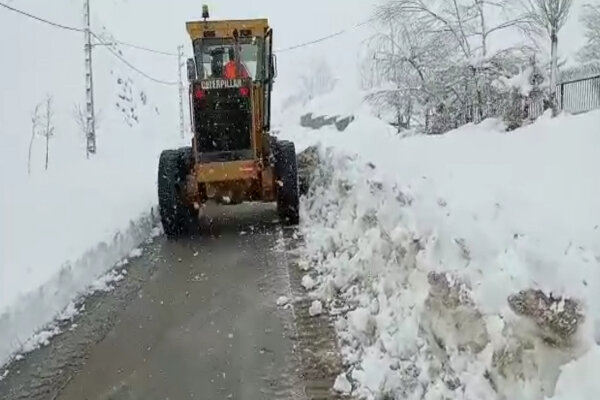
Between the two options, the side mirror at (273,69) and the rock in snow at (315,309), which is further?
the side mirror at (273,69)

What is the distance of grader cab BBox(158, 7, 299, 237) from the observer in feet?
34.1

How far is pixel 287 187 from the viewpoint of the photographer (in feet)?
34.8

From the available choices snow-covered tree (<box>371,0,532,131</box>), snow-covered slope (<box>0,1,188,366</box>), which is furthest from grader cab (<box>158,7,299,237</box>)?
snow-covered tree (<box>371,0,532,131</box>)

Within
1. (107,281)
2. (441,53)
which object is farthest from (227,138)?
(441,53)

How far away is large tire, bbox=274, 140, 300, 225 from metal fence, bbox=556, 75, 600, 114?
13.0 meters

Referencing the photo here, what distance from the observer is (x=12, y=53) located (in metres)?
40.8

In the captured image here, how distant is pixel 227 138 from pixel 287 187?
116 cm

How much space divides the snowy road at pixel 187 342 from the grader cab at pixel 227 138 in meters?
1.96

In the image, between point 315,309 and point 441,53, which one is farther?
point 441,53

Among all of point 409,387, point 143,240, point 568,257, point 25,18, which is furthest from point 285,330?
point 25,18

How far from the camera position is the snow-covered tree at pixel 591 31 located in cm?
3503

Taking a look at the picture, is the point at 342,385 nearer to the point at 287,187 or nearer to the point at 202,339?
the point at 202,339

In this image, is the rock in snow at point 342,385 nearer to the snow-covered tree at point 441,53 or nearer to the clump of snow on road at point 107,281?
the clump of snow on road at point 107,281

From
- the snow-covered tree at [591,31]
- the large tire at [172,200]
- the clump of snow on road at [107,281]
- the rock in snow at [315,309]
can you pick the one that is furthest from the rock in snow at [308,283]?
the snow-covered tree at [591,31]
